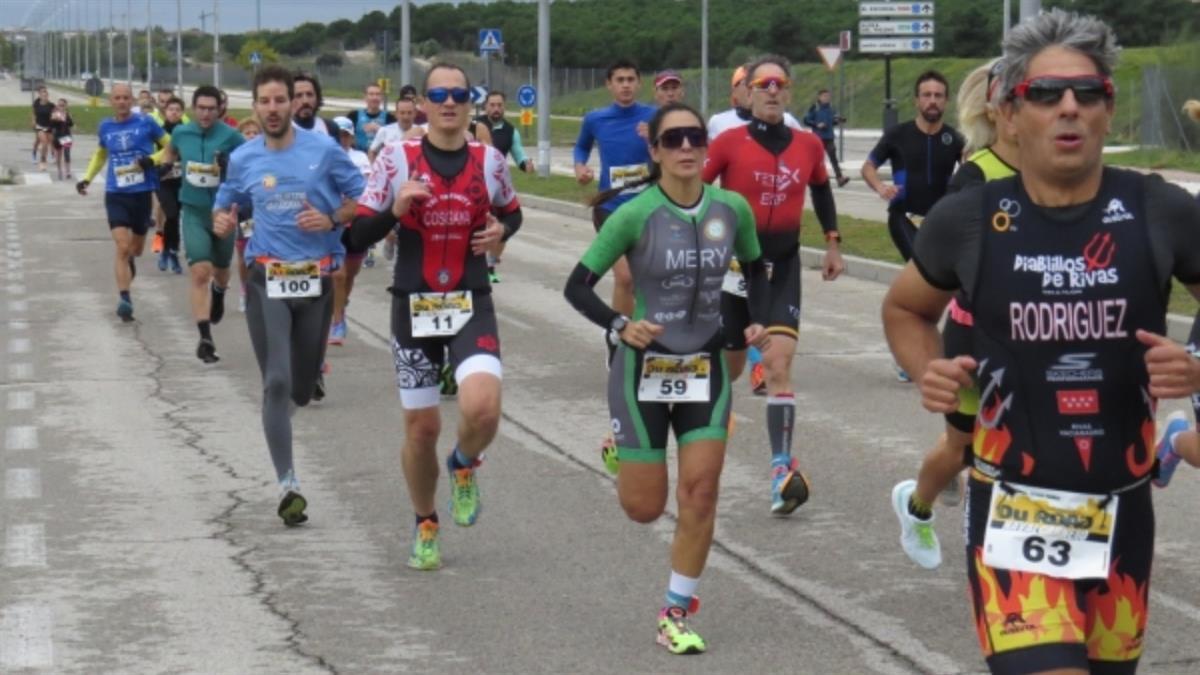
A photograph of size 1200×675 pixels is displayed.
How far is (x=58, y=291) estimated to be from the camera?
854 inches

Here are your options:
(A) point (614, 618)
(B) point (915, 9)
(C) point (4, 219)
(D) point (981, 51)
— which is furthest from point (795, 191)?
(D) point (981, 51)

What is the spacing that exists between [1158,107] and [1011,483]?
43008 mm

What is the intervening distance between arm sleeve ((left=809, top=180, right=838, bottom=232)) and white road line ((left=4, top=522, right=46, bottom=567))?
12.7ft

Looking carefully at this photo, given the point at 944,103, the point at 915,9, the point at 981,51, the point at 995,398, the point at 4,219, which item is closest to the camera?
the point at 995,398

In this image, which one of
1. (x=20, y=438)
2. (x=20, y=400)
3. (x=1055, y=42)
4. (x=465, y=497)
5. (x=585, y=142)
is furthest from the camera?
(x=585, y=142)

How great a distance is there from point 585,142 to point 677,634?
8.17 m

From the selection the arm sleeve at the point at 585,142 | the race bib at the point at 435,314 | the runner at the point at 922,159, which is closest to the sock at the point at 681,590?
the race bib at the point at 435,314

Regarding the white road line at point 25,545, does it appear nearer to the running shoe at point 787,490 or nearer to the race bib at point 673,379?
the race bib at point 673,379

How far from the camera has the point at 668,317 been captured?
7477 millimetres

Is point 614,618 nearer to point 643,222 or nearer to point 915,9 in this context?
point 643,222

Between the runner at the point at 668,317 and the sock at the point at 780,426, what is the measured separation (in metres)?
1.95

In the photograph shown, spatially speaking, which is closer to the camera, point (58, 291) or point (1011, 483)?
point (1011, 483)

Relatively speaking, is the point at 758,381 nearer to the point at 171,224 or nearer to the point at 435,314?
the point at 435,314

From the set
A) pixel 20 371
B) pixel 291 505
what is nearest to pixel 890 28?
pixel 20 371
